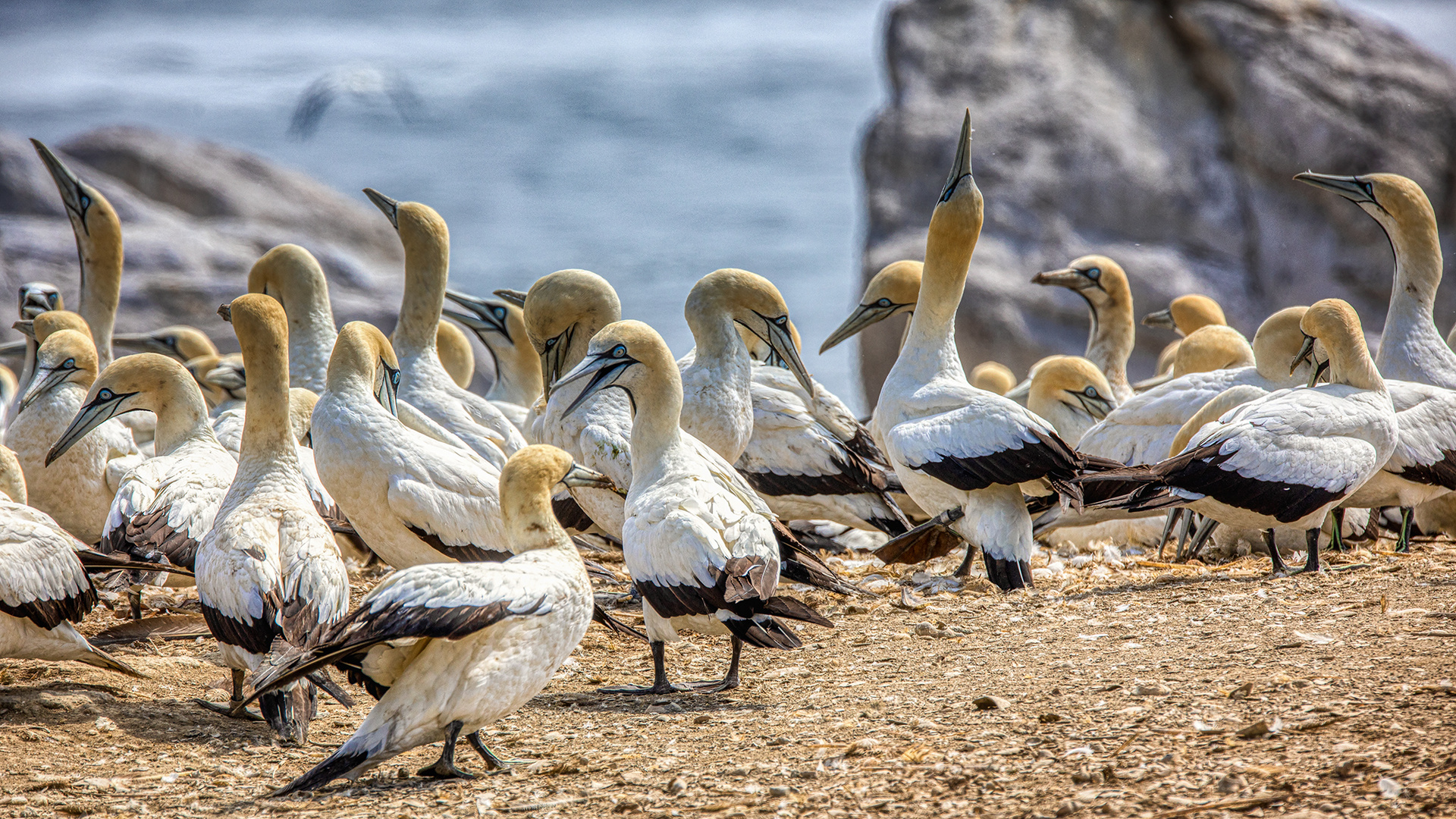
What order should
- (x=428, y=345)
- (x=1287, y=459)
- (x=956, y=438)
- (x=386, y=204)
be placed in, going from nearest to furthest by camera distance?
(x=1287, y=459)
(x=956, y=438)
(x=428, y=345)
(x=386, y=204)

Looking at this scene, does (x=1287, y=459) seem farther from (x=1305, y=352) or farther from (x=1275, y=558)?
(x=1305, y=352)

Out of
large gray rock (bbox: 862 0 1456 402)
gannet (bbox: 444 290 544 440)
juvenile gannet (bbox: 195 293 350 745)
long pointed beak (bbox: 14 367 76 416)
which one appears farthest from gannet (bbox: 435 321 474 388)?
large gray rock (bbox: 862 0 1456 402)

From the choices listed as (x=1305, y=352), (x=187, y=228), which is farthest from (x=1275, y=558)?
(x=187, y=228)

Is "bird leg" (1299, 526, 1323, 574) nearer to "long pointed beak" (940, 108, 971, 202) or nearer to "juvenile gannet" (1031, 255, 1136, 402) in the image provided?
"long pointed beak" (940, 108, 971, 202)

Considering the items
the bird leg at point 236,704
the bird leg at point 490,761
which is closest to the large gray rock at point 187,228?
the bird leg at point 236,704

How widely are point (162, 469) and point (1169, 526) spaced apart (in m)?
4.92

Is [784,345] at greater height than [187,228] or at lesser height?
lesser

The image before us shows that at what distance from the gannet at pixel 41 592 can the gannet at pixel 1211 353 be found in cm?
609

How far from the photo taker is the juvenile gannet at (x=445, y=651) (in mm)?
3486

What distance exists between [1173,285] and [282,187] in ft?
46.4

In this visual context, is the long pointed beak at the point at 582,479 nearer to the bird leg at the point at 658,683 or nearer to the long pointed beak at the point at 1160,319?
the bird leg at the point at 658,683

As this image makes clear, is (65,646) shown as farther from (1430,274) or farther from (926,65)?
(926,65)

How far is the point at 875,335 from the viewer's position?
18078mm

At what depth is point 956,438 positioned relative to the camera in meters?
5.85
